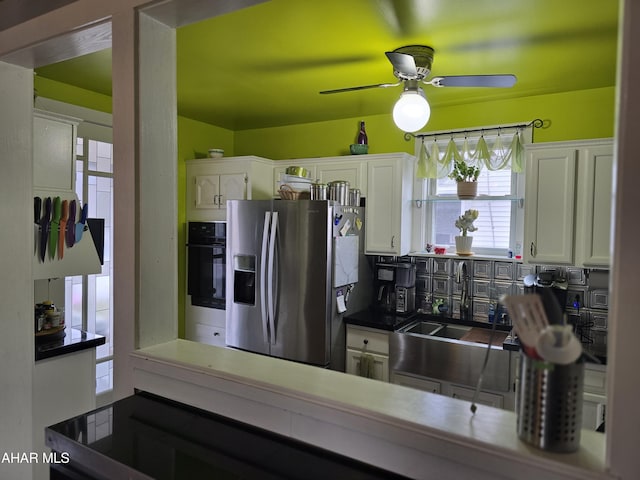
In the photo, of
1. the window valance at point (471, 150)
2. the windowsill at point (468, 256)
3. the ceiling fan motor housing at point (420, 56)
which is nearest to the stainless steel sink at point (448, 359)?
the windowsill at point (468, 256)

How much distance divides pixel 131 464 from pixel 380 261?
9.44 feet

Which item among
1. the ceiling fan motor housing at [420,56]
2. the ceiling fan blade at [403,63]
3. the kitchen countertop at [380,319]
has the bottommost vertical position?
the kitchen countertop at [380,319]

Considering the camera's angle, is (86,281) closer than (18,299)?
No

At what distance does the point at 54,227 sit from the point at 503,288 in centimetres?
291

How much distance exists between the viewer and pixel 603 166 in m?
2.66

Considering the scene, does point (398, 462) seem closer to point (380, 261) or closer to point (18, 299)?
point (18, 299)

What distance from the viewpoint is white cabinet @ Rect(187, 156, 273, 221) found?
367 centimetres

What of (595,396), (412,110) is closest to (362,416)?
(412,110)

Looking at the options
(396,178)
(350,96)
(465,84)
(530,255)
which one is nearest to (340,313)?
(396,178)

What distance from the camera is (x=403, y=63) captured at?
195cm

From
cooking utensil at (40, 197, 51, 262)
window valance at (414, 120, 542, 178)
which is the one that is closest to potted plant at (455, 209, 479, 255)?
window valance at (414, 120, 542, 178)

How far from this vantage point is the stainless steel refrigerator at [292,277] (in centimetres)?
303

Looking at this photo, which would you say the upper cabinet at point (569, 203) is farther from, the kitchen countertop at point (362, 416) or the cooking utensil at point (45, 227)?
the cooking utensil at point (45, 227)

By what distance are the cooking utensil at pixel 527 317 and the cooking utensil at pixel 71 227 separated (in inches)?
85.2
